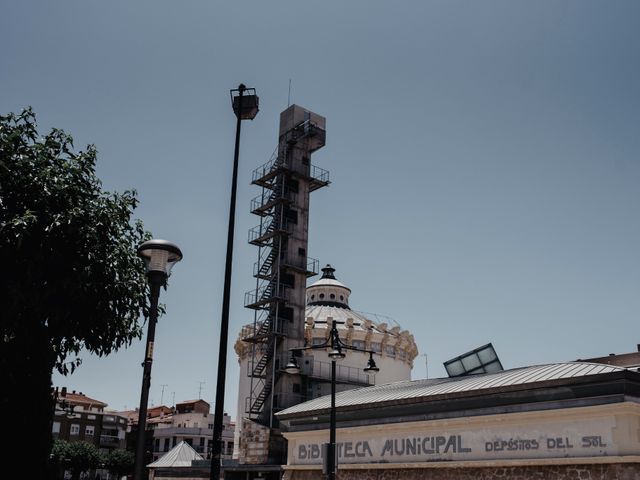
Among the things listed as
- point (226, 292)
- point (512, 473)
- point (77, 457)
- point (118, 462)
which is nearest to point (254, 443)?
point (512, 473)

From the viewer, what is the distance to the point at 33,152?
1970cm

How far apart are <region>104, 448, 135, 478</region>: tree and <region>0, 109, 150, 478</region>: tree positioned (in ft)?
198

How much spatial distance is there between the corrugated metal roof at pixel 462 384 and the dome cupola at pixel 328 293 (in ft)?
79.9

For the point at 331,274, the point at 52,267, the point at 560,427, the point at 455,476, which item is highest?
the point at 331,274

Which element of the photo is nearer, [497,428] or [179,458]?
[497,428]

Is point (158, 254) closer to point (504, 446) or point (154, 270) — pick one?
point (154, 270)

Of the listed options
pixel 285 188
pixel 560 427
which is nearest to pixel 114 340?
pixel 560 427

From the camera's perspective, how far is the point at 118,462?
75375 mm

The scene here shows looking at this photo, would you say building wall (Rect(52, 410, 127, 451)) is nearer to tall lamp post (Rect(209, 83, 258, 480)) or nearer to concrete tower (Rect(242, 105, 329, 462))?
concrete tower (Rect(242, 105, 329, 462))

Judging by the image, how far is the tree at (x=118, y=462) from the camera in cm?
7506

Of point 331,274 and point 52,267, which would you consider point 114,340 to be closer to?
point 52,267

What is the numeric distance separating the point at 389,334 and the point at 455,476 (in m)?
29.3

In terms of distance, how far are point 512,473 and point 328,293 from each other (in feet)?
116

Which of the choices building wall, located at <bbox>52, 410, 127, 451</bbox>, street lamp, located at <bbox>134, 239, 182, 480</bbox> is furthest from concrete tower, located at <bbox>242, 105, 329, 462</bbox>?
building wall, located at <bbox>52, 410, 127, 451</bbox>
